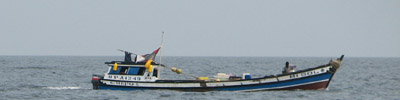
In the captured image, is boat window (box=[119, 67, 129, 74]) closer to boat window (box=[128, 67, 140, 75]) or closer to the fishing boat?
the fishing boat

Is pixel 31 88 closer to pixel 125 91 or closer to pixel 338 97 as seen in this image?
pixel 125 91

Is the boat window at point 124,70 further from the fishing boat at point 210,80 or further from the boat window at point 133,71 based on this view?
the boat window at point 133,71

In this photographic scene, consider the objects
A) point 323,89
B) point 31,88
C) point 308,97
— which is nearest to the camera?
point 308,97

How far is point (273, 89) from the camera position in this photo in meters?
40.6

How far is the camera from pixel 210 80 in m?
42.0

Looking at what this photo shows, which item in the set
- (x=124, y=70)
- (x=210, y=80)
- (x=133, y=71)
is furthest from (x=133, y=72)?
(x=210, y=80)

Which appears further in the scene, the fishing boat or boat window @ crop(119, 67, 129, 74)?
boat window @ crop(119, 67, 129, 74)

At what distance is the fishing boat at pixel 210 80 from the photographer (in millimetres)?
40219

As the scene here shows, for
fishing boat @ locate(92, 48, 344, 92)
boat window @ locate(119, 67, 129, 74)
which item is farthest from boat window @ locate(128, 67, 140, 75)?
boat window @ locate(119, 67, 129, 74)

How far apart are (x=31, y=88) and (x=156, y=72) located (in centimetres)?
1106

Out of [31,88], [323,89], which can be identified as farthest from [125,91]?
[323,89]

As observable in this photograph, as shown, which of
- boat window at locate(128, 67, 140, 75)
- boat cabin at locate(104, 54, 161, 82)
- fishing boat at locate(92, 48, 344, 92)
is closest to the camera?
fishing boat at locate(92, 48, 344, 92)

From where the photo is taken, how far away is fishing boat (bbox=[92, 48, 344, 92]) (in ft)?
132

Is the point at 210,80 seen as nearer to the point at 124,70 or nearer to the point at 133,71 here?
the point at 133,71
